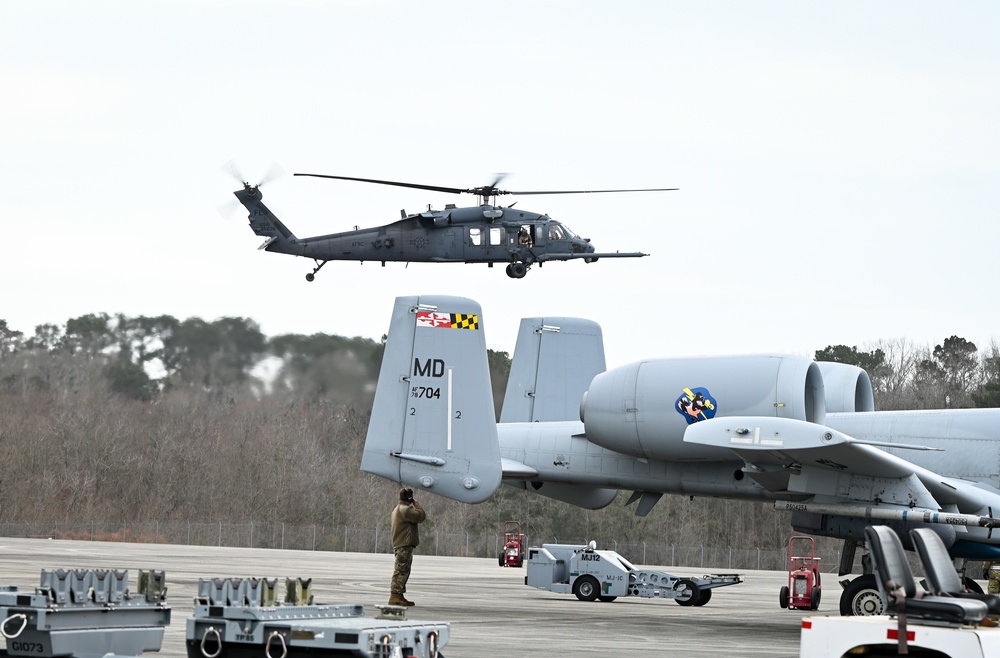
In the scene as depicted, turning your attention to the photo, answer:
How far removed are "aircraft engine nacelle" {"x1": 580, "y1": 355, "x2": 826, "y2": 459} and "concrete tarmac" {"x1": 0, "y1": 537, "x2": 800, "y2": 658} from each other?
7.69ft

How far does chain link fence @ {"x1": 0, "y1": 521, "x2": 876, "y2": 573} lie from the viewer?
157 feet

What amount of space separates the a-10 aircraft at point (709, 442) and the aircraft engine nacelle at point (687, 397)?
0.02 m

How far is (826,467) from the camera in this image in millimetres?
15352

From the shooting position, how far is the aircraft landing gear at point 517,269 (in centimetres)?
3216

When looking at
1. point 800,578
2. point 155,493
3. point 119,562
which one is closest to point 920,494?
point 800,578

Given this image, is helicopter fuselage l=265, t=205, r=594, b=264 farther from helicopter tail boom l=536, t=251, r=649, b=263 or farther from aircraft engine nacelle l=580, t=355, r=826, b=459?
aircraft engine nacelle l=580, t=355, r=826, b=459

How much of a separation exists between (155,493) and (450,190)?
87.8 feet

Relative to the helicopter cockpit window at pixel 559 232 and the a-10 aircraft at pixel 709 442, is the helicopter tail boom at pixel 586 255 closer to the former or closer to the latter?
the helicopter cockpit window at pixel 559 232

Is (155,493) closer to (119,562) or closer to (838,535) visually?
(119,562)

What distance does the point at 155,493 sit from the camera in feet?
166

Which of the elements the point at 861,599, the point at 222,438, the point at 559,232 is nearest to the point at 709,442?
the point at 861,599

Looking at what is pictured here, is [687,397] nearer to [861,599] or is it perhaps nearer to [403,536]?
[861,599]

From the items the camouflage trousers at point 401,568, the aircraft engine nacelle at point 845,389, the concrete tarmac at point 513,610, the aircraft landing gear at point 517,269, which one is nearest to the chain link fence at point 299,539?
the concrete tarmac at point 513,610

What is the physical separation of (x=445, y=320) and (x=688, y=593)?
6321 millimetres
